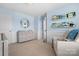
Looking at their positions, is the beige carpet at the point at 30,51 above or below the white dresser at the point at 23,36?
below

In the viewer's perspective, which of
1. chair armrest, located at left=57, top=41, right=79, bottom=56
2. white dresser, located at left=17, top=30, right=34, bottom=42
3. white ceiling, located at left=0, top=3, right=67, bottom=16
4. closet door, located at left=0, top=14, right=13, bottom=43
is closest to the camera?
chair armrest, located at left=57, top=41, right=79, bottom=56

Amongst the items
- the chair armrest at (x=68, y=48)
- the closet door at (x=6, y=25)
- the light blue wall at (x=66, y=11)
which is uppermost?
the light blue wall at (x=66, y=11)

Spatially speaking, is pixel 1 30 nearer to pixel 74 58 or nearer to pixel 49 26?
pixel 49 26

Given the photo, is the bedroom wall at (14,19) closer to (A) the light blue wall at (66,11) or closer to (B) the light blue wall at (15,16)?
Result: (B) the light blue wall at (15,16)

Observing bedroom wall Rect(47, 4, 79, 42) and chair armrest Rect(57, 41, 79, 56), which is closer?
chair armrest Rect(57, 41, 79, 56)

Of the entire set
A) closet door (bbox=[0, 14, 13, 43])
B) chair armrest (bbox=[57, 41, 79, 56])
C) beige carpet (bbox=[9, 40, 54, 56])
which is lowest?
beige carpet (bbox=[9, 40, 54, 56])

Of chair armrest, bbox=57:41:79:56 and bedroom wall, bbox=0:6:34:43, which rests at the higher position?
bedroom wall, bbox=0:6:34:43

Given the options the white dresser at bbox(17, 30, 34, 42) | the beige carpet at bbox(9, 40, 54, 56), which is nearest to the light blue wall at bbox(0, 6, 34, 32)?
the white dresser at bbox(17, 30, 34, 42)

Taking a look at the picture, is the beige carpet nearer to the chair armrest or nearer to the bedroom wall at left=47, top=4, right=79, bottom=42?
the chair armrest

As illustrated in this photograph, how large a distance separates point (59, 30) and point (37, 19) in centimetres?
249

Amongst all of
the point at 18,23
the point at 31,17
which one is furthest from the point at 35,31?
the point at 18,23

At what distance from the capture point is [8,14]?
541 centimetres

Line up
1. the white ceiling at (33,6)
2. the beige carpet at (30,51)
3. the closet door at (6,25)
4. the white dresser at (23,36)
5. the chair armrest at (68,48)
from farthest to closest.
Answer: the white dresser at (23,36), the closet door at (6,25), the white ceiling at (33,6), the beige carpet at (30,51), the chair armrest at (68,48)

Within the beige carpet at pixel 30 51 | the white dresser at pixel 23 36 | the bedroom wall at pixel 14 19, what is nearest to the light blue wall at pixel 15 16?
the bedroom wall at pixel 14 19
